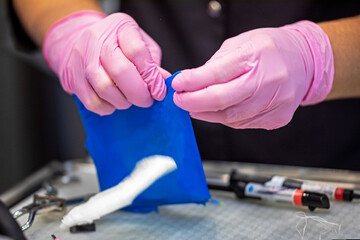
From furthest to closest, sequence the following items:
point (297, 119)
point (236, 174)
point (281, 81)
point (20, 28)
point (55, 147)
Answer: point (55, 147)
point (20, 28)
point (297, 119)
point (236, 174)
point (281, 81)

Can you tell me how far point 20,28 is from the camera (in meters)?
1.28

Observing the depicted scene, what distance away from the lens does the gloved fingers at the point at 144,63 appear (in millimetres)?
692

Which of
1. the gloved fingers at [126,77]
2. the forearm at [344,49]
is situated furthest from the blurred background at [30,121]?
the forearm at [344,49]

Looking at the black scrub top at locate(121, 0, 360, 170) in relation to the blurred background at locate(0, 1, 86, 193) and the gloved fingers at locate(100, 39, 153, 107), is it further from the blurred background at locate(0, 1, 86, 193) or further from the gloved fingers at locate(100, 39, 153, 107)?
the blurred background at locate(0, 1, 86, 193)

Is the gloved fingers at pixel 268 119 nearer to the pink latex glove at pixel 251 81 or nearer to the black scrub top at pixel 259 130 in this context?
the pink latex glove at pixel 251 81

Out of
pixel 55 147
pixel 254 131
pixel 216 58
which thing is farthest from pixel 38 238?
pixel 55 147

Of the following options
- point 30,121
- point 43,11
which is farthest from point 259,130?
point 30,121

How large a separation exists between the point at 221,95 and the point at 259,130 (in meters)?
0.53

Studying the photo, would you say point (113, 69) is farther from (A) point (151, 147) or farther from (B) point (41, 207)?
(B) point (41, 207)

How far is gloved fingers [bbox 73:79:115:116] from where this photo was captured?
75 cm

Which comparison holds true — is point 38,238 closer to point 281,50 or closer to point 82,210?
point 82,210

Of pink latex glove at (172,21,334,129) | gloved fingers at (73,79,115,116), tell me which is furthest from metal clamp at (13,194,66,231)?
pink latex glove at (172,21,334,129)

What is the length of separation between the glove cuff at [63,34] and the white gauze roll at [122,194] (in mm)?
276

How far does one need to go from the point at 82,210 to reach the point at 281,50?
0.43 meters
